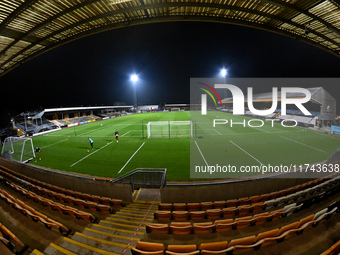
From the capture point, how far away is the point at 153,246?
370cm

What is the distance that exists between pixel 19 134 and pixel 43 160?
21117mm

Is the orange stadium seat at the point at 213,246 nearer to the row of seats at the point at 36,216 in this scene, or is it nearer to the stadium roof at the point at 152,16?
the row of seats at the point at 36,216

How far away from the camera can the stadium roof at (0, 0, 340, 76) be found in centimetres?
838

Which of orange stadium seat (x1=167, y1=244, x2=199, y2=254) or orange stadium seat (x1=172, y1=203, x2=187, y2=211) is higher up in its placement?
orange stadium seat (x1=167, y1=244, x2=199, y2=254)

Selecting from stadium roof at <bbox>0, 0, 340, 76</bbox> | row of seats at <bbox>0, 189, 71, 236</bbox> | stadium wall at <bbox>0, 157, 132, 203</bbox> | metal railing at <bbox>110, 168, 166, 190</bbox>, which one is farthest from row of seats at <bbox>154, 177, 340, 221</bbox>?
stadium roof at <bbox>0, 0, 340, 76</bbox>

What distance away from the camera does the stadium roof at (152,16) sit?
8383mm

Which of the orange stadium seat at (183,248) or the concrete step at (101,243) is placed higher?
the orange stadium seat at (183,248)

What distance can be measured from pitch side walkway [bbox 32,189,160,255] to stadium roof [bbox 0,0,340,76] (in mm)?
10857

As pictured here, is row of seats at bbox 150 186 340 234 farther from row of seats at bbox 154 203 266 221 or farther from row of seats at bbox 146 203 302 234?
row of seats at bbox 154 203 266 221

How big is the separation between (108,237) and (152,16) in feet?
40.2

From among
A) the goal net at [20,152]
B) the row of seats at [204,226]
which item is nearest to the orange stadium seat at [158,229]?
the row of seats at [204,226]

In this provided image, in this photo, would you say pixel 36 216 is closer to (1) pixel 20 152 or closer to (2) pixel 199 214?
(2) pixel 199 214

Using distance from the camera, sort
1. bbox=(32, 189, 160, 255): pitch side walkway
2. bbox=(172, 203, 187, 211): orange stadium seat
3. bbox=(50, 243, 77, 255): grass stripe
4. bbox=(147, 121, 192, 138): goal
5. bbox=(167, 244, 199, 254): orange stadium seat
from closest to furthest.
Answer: bbox=(167, 244, 199, 254): orange stadium seat < bbox=(50, 243, 77, 255): grass stripe < bbox=(32, 189, 160, 255): pitch side walkway < bbox=(172, 203, 187, 211): orange stadium seat < bbox=(147, 121, 192, 138): goal

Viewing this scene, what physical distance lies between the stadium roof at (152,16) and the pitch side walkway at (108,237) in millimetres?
10857
